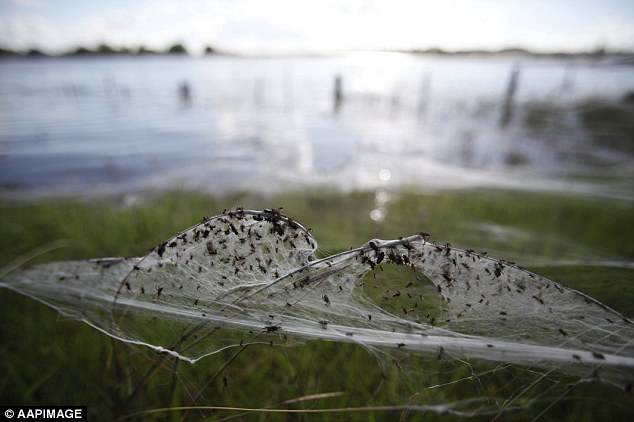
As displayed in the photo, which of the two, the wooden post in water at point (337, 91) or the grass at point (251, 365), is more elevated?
the wooden post in water at point (337, 91)

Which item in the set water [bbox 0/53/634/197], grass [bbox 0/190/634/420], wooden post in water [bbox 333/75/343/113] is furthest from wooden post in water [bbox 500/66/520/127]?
grass [bbox 0/190/634/420]

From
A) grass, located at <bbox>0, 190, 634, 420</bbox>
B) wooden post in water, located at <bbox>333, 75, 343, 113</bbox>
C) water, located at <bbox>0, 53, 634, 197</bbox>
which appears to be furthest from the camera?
wooden post in water, located at <bbox>333, 75, 343, 113</bbox>

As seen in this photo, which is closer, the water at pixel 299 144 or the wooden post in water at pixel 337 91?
the water at pixel 299 144

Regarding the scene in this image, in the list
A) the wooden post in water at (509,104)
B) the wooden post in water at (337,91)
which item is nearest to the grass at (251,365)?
the wooden post in water at (509,104)

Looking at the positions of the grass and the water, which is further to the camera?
the water

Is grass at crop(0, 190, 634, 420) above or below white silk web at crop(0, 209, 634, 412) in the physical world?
below

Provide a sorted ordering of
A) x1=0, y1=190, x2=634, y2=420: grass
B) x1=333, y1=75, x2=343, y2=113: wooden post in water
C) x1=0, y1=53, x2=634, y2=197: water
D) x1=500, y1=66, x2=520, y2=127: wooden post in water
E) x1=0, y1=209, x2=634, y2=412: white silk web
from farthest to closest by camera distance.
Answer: x1=333, y1=75, x2=343, y2=113: wooden post in water, x1=500, y1=66, x2=520, y2=127: wooden post in water, x1=0, y1=53, x2=634, y2=197: water, x1=0, y1=190, x2=634, y2=420: grass, x1=0, y1=209, x2=634, y2=412: white silk web

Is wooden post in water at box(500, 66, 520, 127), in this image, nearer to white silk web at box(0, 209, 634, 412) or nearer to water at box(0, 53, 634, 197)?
water at box(0, 53, 634, 197)

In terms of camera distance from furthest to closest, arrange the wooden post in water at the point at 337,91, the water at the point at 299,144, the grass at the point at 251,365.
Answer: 1. the wooden post in water at the point at 337,91
2. the water at the point at 299,144
3. the grass at the point at 251,365

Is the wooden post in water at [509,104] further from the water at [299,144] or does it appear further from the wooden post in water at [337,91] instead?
the wooden post in water at [337,91]
